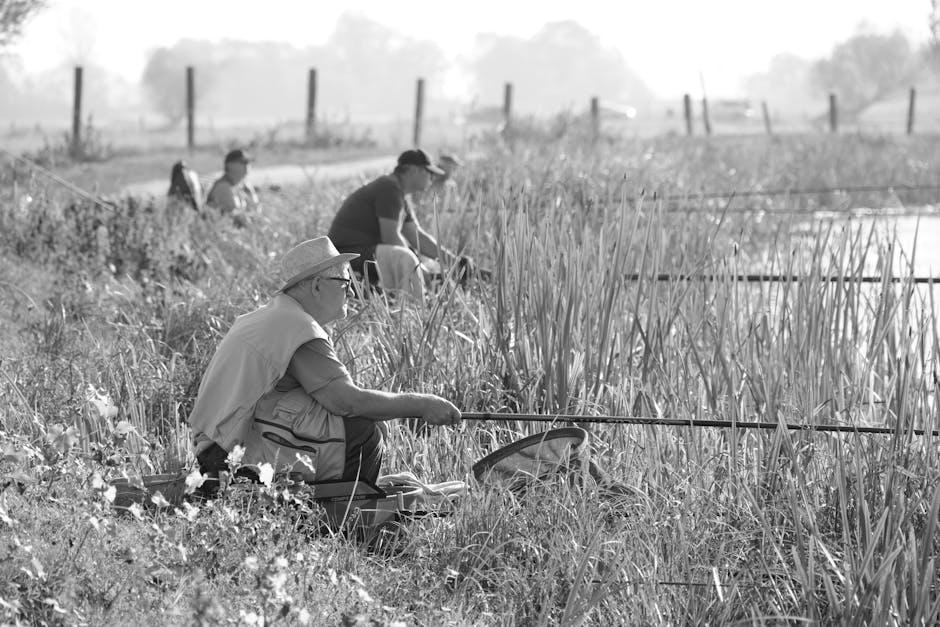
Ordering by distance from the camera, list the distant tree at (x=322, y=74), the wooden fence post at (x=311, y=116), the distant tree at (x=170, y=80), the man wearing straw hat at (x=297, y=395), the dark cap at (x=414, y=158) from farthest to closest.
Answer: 1. the distant tree at (x=322, y=74)
2. the distant tree at (x=170, y=80)
3. the wooden fence post at (x=311, y=116)
4. the dark cap at (x=414, y=158)
5. the man wearing straw hat at (x=297, y=395)

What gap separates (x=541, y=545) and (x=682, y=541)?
1.49 feet

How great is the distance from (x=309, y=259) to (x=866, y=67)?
110851 millimetres

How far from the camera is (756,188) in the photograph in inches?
579

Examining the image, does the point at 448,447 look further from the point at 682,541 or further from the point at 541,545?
the point at 682,541

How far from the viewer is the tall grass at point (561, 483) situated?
132 inches

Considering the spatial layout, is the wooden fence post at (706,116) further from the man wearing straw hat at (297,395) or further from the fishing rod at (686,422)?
the man wearing straw hat at (297,395)

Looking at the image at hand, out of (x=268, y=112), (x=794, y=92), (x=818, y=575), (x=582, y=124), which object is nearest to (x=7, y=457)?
(x=818, y=575)

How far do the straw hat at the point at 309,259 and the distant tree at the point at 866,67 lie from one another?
105 metres

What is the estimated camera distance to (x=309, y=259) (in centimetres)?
394

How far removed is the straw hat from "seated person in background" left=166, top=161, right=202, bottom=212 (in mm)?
6296

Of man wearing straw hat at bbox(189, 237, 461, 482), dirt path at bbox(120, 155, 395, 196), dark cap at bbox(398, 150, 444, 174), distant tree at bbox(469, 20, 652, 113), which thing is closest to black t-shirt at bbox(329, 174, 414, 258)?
dark cap at bbox(398, 150, 444, 174)

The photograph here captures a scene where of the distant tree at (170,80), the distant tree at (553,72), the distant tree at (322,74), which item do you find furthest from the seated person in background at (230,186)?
the distant tree at (553,72)

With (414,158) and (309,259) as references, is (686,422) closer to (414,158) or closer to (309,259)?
(309,259)

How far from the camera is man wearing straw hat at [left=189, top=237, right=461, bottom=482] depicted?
392cm
